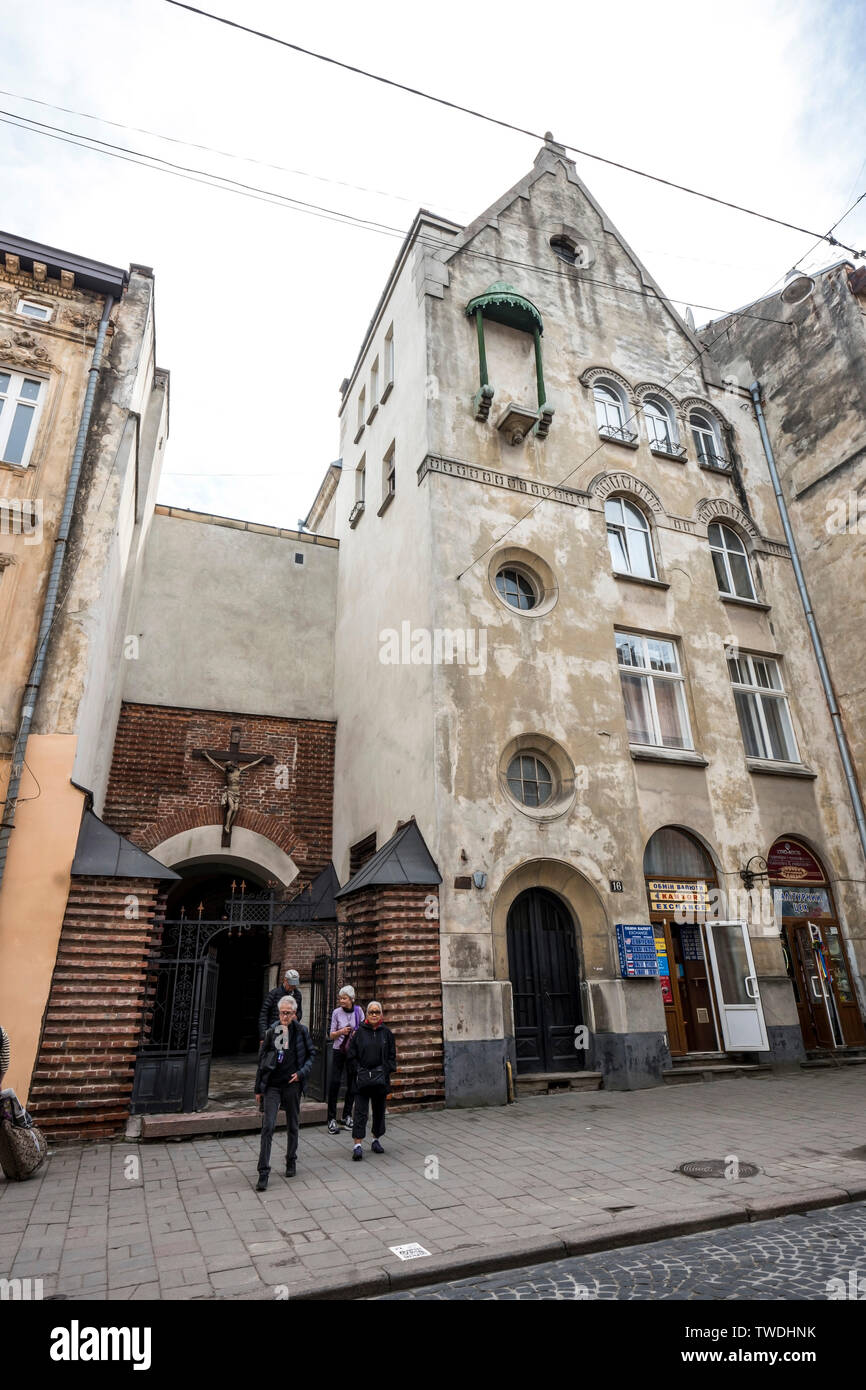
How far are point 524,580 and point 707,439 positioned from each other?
26.0 feet

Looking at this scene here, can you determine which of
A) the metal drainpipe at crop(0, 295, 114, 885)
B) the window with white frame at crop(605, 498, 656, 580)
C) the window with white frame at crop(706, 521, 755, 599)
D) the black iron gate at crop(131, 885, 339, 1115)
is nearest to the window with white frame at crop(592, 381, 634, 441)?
the window with white frame at crop(605, 498, 656, 580)

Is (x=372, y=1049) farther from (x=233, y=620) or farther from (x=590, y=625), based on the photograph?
(x=233, y=620)

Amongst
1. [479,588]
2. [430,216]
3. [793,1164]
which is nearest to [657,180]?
[479,588]

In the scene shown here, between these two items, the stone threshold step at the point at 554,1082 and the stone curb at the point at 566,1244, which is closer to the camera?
the stone curb at the point at 566,1244

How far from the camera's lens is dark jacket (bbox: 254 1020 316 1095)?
7.22m

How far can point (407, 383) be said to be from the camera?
16.5m

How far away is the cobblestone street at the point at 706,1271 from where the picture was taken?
4.40m

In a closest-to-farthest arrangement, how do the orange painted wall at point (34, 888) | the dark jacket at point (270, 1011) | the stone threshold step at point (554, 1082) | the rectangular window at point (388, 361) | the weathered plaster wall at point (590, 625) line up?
the dark jacket at point (270, 1011)
the orange painted wall at point (34, 888)
the stone threshold step at point (554, 1082)
the weathered plaster wall at point (590, 625)
the rectangular window at point (388, 361)

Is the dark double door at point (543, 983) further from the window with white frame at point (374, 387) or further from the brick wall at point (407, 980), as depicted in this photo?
the window with white frame at point (374, 387)

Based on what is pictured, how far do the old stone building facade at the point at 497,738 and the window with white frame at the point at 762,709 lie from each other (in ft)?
0.24

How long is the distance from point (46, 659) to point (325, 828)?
25.8 ft

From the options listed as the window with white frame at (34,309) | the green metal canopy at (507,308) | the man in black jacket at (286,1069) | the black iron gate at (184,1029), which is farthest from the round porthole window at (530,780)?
A: the window with white frame at (34,309)

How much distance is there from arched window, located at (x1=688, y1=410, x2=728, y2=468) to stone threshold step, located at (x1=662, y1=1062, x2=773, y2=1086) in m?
13.5

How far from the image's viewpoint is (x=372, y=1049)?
819cm
